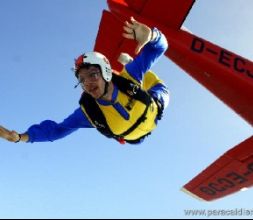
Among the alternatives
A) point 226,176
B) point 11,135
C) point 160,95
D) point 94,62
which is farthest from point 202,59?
point 11,135

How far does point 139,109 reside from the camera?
4.41m

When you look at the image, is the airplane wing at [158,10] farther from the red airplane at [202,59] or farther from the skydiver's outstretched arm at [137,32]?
the skydiver's outstretched arm at [137,32]

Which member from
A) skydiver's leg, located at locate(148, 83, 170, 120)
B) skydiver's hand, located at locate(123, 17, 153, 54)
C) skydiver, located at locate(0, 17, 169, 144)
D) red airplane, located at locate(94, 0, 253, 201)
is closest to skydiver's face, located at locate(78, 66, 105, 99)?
skydiver, located at locate(0, 17, 169, 144)

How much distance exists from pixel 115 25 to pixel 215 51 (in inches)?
68.6

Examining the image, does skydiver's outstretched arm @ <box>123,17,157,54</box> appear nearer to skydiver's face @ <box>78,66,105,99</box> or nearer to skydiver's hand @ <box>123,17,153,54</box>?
skydiver's hand @ <box>123,17,153,54</box>

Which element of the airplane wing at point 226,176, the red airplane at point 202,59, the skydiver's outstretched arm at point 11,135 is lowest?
the airplane wing at point 226,176

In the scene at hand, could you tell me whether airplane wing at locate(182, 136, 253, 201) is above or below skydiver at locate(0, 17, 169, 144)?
below

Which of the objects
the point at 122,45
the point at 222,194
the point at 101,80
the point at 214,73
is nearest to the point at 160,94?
the point at 101,80

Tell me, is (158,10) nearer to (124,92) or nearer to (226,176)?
(124,92)

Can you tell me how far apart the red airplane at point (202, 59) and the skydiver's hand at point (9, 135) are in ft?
8.65

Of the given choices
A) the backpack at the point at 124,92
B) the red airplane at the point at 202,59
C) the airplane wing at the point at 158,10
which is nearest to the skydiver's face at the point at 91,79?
the backpack at the point at 124,92

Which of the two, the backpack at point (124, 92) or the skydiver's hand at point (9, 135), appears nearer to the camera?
the skydiver's hand at point (9, 135)

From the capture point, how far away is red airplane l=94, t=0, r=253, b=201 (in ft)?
22.2

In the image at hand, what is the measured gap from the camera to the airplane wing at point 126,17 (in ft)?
22.0
